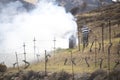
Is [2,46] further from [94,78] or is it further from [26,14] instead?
[94,78]

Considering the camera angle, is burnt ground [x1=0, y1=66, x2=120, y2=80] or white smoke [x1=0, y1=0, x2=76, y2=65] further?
white smoke [x1=0, y1=0, x2=76, y2=65]

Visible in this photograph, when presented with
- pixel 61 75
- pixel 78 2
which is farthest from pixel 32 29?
pixel 78 2

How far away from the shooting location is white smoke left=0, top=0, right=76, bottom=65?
288ft

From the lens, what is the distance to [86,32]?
8581 centimetres

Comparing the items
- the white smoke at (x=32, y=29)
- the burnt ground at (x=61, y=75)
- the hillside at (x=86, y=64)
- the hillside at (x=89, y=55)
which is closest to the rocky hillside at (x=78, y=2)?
the white smoke at (x=32, y=29)

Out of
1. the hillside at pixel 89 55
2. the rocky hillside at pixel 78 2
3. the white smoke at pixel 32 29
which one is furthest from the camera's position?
the rocky hillside at pixel 78 2

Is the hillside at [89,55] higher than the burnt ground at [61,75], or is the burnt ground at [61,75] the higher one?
the hillside at [89,55]

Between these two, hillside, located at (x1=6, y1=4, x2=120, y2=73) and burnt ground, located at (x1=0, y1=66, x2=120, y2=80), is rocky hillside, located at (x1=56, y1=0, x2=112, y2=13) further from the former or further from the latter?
burnt ground, located at (x1=0, y1=66, x2=120, y2=80)

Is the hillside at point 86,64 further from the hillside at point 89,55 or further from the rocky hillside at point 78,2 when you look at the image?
the rocky hillside at point 78,2

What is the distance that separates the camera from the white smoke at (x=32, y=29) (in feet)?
288

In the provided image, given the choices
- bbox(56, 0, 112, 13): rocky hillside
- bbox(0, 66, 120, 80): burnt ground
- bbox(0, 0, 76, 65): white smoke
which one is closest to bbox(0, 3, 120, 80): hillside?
bbox(0, 66, 120, 80): burnt ground

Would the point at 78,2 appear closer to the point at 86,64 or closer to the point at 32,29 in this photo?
the point at 32,29

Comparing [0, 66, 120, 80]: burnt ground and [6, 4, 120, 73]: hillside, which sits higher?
[6, 4, 120, 73]: hillside

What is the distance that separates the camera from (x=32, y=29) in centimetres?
9712
